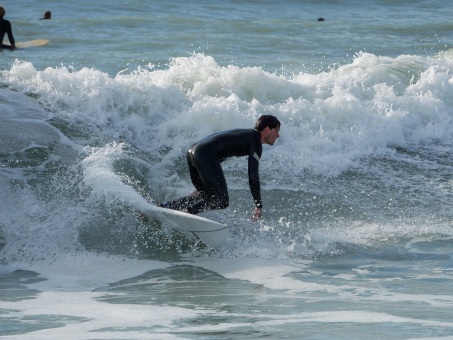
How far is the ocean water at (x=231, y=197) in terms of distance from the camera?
7234 millimetres

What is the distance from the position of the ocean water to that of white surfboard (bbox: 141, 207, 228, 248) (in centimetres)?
14

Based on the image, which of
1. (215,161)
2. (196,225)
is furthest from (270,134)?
(196,225)

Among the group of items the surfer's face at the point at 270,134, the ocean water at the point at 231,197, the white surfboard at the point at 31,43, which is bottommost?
the ocean water at the point at 231,197

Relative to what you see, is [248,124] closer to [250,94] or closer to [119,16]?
[250,94]

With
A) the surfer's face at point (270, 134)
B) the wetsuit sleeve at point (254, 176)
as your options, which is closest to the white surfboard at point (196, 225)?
the wetsuit sleeve at point (254, 176)

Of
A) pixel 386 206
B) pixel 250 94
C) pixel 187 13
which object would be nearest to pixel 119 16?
pixel 187 13

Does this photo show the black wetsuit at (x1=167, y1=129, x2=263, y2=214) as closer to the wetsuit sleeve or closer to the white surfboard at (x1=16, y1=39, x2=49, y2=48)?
the wetsuit sleeve

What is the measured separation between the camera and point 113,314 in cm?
714

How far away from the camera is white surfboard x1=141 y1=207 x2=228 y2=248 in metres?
9.27

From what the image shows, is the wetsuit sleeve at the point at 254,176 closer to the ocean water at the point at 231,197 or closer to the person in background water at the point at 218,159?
the person in background water at the point at 218,159

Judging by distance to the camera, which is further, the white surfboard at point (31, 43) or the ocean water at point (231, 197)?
the white surfboard at point (31, 43)

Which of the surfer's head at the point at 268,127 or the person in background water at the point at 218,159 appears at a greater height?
the surfer's head at the point at 268,127

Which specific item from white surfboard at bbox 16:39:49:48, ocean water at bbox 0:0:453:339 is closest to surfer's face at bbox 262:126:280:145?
ocean water at bbox 0:0:453:339

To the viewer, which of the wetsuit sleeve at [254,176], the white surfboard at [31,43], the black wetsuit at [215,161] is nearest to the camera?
the wetsuit sleeve at [254,176]
